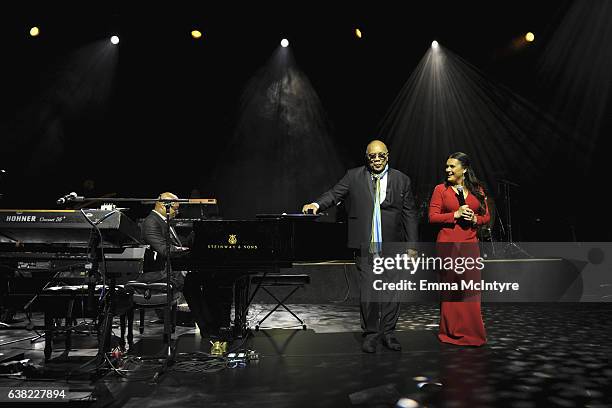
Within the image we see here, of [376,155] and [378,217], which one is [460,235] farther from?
[376,155]

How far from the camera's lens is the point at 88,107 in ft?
30.1

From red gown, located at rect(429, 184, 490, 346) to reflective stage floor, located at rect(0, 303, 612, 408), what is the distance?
15 centimetres

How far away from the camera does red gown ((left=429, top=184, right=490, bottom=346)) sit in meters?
4.10

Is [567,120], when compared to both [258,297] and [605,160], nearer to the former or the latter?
[605,160]

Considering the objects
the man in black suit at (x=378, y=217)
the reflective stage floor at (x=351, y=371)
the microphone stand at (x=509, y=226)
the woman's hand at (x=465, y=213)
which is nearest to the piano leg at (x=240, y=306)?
the reflective stage floor at (x=351, y=371)

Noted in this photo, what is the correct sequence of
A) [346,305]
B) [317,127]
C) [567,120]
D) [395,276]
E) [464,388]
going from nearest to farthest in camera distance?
1. [464,388]
2. [395,276]
3. [346,305]
4. [567,120]
5. [317,127]

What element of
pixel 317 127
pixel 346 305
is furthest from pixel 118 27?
pixel 346 305

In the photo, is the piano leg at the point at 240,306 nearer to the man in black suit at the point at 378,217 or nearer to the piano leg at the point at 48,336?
the man in black suit at the point at 378,217

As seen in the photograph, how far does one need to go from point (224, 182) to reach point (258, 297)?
304 cm

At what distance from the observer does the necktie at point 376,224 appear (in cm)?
406

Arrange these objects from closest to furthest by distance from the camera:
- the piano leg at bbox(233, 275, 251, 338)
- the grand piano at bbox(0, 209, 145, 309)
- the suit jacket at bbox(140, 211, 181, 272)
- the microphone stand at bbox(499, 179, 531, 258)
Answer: the grand piano at bbox(0, 209, 145, 309), the piano leg at bbox(233, 275, 251, 338), the suit jacket at bbox(140, 211, 181, 272), the microphone stand at bbox(499, 179, 531, 258)

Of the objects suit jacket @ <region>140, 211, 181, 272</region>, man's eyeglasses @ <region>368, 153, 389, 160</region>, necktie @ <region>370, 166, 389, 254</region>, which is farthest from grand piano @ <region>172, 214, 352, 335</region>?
suit jacket @ <region>140, 211, 181, 272</region>

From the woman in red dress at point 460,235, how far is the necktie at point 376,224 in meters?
0.50

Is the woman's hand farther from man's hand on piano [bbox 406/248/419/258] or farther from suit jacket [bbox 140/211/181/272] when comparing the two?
suit jacket [bbox 140/211/181/272]
